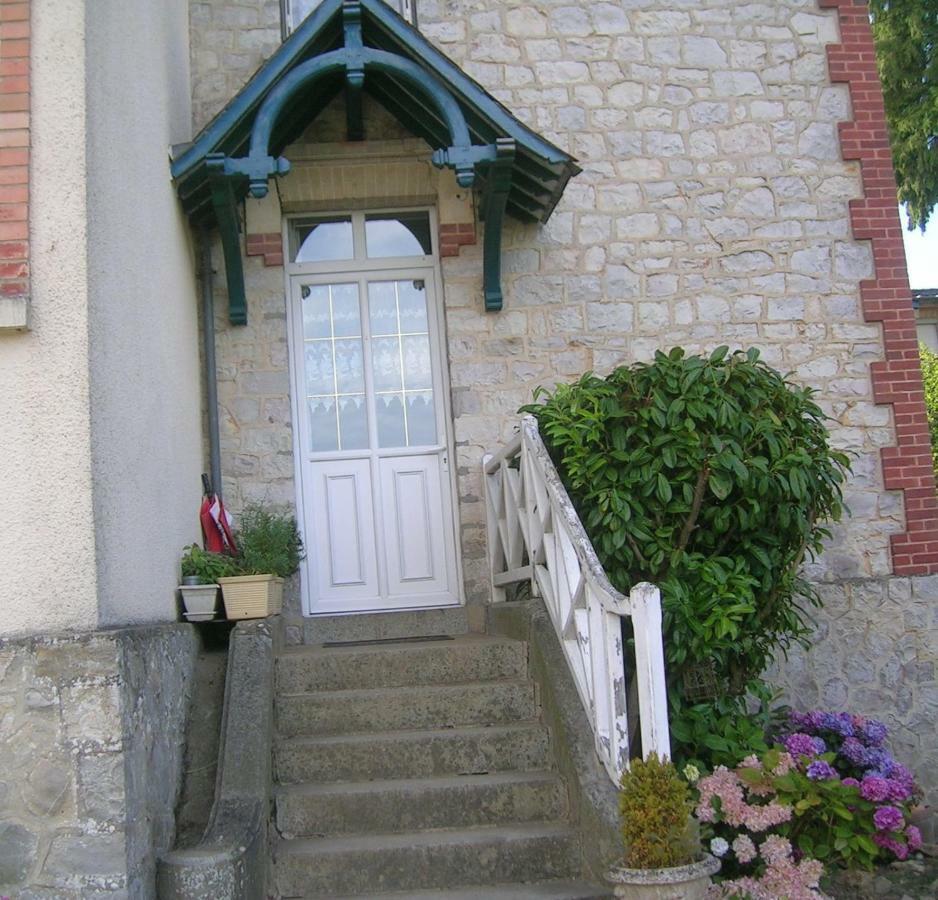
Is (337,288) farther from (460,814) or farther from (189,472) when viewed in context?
(460,814)

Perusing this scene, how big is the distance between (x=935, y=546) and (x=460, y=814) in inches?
148

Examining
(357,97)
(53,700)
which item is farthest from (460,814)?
(357,97)

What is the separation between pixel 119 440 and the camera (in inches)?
183

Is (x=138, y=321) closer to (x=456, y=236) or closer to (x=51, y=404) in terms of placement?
(x=51, y=404)

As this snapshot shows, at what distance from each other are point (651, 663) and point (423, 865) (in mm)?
1336

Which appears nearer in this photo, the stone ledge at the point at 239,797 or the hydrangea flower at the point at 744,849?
the stone ledge at the point at 239,797

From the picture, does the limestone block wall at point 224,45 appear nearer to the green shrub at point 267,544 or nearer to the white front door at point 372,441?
the white front door at point 372,441

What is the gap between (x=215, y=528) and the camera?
6402mm

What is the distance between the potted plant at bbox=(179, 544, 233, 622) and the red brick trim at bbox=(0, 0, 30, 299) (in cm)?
197

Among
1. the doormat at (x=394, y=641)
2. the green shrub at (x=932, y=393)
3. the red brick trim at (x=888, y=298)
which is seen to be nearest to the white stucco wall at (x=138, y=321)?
the doormat at (x=394, y=641)

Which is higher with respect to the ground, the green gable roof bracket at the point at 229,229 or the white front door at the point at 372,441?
the green gable roof bracket at the point at 229,229

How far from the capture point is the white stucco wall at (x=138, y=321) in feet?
14.8

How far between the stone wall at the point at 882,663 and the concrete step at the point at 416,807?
239 centimetres

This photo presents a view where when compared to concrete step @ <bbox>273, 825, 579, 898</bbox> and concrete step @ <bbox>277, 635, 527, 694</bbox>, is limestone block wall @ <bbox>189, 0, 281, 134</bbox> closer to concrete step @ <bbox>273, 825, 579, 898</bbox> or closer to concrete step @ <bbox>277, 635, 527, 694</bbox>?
concrete step @ <bbox>277, 635, 527, 694</bbox>
